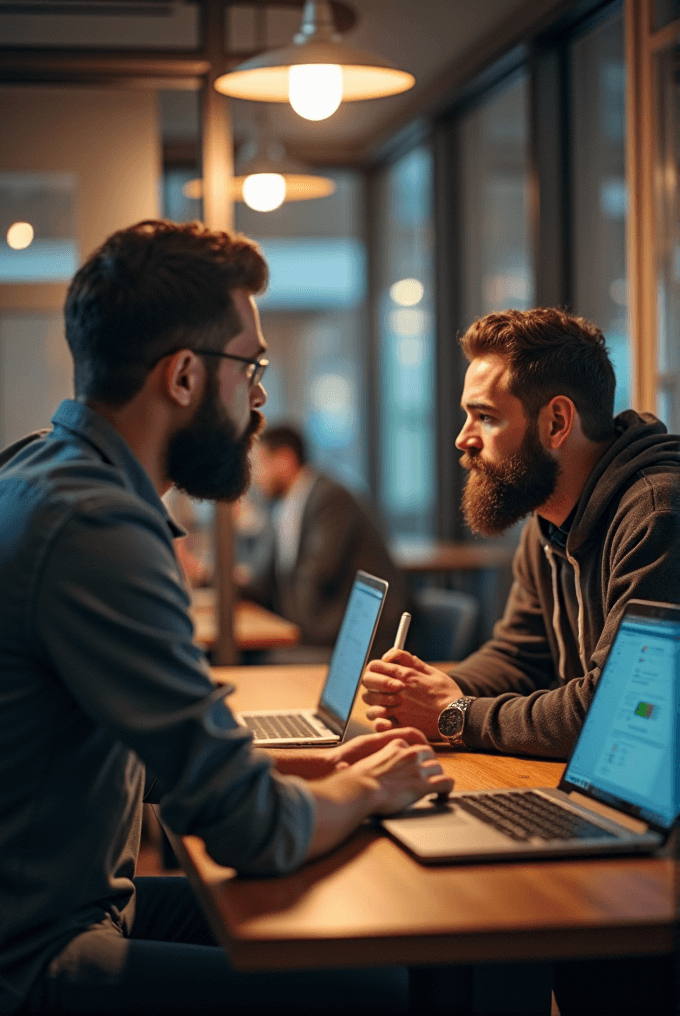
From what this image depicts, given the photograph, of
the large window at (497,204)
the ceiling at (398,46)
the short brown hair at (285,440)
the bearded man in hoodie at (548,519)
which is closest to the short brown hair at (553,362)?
the bearded man in hoodie at (548,519)

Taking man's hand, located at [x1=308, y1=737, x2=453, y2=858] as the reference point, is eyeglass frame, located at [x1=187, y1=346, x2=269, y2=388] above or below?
above

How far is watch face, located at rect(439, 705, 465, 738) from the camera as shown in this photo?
70.5 inches

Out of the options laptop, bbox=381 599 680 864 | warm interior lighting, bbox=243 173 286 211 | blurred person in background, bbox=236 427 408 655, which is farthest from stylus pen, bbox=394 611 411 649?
warm interior lighting, bbox=243 173 286 211

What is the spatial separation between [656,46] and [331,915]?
2.92 meters

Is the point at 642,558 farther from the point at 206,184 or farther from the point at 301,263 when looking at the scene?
the point at 301,263

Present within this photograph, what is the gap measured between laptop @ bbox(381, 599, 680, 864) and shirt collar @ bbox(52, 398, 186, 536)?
0.50 m

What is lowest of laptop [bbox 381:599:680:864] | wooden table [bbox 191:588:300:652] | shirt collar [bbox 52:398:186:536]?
wooden table [bbox 191:588:300:652]

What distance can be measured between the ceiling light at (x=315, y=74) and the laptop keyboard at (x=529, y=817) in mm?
1514

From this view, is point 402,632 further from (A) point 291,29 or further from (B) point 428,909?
(A) point 291,29

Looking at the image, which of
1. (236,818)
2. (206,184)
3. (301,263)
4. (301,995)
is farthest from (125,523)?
(301,263)

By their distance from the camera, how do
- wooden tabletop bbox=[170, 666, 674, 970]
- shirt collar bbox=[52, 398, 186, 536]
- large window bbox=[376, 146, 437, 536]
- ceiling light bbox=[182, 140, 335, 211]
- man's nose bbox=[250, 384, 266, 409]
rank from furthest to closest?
large window bbox=[376, 146, 437, 536], ceiling light bbox=[182, 140, 335, 211], man's nose bbox=[250, 384, 266, 409], shirt collar bbox=[52, 398, 186, 536], wooden tabletop bbox=[170, 666, 674, 970]

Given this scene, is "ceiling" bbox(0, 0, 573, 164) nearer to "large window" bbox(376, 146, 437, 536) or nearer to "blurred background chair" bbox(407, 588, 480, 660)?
"large window" bbox(376, 146, 437, 536)

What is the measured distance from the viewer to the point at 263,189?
378cm

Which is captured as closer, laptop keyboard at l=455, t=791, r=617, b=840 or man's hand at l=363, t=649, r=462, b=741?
laptop keyboard at l=455, t=791, r=617, b=840
